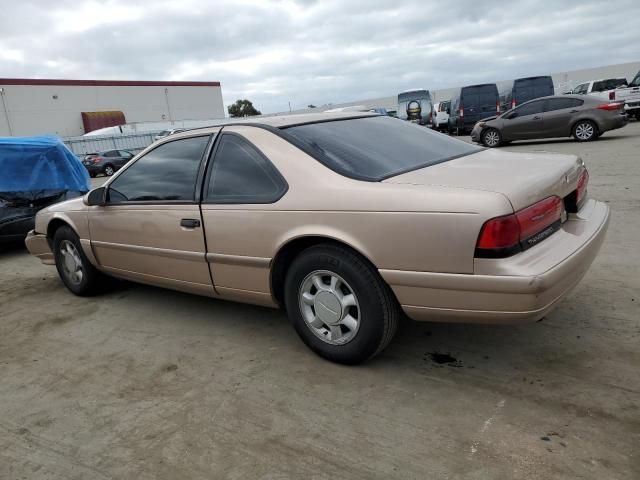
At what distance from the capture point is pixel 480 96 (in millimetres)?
20375

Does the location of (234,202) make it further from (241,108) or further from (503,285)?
(241,108)

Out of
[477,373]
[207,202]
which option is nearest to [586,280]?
[477,373]

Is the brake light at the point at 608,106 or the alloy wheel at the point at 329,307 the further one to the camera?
the brake light at the point at 608,106

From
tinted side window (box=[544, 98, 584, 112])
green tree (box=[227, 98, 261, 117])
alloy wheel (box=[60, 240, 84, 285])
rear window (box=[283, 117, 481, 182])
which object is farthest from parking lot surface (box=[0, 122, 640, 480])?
green tree (box=[227, 98, 261, 117])

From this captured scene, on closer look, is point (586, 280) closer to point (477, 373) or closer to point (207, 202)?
point (477, 373)

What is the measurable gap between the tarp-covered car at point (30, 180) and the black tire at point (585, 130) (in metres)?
12.2

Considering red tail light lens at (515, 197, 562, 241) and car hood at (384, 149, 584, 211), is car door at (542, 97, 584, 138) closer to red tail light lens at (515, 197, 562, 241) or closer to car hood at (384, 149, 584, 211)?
car hood at (384, 149, 584, 211)

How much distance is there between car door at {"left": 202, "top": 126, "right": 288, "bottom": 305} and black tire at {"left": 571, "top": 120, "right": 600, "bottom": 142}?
12981 millimetres

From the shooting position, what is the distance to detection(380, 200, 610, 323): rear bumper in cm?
244

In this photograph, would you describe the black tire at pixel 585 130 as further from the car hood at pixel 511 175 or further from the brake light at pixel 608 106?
the car hood at pixel 511 175

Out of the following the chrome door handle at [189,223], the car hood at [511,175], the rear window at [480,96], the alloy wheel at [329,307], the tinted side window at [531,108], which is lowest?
the alloy wheel at [329,307]

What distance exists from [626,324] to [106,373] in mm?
3283

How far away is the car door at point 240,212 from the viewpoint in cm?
321

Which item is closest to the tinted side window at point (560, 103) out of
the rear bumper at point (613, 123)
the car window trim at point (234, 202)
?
the rear bumper at point (613, 123)
